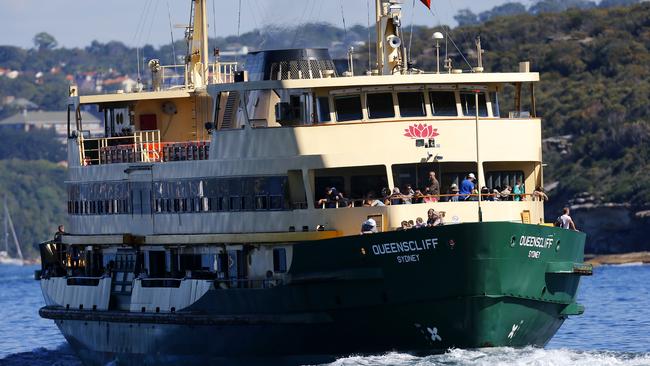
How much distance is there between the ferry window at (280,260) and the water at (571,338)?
2.48 meters

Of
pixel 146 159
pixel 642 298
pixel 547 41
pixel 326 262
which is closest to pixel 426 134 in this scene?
pixel 326 262

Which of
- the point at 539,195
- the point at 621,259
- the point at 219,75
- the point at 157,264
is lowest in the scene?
the point at 621,259

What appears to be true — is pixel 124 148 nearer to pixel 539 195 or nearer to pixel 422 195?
pixel 422 195

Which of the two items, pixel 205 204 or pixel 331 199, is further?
pixel 205 204

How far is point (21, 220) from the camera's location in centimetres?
19338

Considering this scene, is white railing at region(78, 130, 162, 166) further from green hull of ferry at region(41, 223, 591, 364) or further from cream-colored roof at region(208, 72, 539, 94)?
green hull of ferry at region(41, 223, 591, 364)

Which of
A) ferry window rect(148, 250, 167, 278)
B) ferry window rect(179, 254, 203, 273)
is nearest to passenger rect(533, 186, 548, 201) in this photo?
ferry window rect(179, 254, 203, 273)

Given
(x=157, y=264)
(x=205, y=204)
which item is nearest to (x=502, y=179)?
(x=205, y=204)

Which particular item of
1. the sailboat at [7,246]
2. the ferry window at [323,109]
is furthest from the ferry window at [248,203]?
the sailboat at [7,246]

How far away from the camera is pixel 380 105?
36.2 meters

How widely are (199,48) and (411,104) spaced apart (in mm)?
9975

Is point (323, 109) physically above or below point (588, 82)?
below

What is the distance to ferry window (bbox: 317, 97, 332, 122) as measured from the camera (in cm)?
3603

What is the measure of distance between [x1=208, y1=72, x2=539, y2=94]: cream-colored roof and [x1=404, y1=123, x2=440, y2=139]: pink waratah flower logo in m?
0.88
